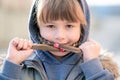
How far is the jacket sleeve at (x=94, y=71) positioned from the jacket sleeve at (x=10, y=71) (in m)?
0.19

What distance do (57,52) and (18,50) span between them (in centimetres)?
12

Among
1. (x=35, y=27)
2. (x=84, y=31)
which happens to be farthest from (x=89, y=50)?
(x=35, y=27)

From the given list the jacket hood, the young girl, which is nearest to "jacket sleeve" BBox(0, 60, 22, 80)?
the young girl

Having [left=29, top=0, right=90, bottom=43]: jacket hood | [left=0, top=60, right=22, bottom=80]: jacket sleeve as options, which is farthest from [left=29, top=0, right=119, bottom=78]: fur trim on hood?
[left=0, top=60, right=22, bottom=80]: jacket sleeve

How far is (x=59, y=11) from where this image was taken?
110 centimetres

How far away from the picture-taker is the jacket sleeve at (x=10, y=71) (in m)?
1.09

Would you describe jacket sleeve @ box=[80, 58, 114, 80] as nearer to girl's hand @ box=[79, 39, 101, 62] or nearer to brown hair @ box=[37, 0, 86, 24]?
girl's hand @ box=[79, 39, 101, 62]

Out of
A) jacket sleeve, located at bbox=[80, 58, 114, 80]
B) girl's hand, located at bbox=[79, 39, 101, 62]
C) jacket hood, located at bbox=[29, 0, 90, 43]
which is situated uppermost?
jacket hood, located at bbox=[29, 0, 90, 43]

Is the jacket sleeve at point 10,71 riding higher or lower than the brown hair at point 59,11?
lower

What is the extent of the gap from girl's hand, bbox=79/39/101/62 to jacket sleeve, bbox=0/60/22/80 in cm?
20

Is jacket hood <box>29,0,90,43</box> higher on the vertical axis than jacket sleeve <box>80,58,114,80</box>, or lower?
higher

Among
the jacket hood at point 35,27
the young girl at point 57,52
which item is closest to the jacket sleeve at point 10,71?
the young girl at point 57,52

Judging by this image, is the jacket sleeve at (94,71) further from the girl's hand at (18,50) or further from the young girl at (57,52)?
the girl's hand at (18,50)

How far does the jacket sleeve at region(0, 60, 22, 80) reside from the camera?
1.09m
